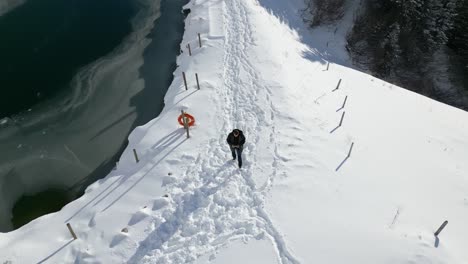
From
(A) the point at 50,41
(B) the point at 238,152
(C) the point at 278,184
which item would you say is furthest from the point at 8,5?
(C) the point at 278,184

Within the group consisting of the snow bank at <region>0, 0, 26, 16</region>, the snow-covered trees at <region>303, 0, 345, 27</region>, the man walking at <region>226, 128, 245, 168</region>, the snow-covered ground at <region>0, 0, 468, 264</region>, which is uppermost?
the snow bank at <region>0, 0, 26, 16</region>

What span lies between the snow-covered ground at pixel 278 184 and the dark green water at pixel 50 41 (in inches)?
250

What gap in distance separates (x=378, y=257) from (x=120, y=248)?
23.7ft

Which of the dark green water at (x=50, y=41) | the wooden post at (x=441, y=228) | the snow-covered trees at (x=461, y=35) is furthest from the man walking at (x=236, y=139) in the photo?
the snow-covered trees at (x=461, y=35)

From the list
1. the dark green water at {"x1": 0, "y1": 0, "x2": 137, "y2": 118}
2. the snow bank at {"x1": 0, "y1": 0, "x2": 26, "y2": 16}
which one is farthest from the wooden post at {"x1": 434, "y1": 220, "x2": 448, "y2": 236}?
the snow bank at {"x1": 0, "y1": 0, "x2": 26, "y2": 16}

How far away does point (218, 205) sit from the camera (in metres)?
11.0

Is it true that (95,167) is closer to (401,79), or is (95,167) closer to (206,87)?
(206,87)

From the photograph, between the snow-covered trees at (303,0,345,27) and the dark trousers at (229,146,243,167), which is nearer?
the dark trousers at (229,146,243,167)

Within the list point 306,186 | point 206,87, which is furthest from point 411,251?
point 206,87

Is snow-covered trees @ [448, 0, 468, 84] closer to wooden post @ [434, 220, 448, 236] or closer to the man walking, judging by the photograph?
wooden post @ [434, 220, 448, 236]

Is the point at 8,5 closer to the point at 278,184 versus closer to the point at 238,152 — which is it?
the point at 238,152

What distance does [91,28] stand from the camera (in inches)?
851

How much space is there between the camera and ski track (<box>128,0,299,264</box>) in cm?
1000

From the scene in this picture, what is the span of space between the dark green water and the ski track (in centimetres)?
926
